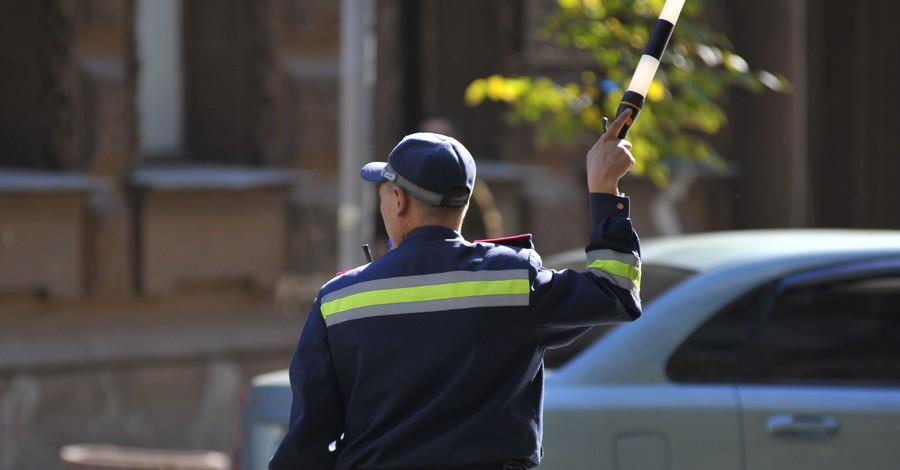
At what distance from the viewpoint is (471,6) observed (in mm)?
11109

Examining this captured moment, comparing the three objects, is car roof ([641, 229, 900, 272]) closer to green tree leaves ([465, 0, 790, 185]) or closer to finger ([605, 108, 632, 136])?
green tree leaves ([465, 0, 790, 185])

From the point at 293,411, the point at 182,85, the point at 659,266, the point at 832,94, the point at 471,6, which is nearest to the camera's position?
the point at 293,411

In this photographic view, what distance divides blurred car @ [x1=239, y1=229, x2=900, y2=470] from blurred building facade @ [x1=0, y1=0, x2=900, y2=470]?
9.97 ft

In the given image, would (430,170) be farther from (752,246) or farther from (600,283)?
(752,246)

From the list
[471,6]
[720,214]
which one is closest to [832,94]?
[720,214]

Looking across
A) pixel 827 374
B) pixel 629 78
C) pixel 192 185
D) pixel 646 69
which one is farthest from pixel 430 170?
pixel 192 185

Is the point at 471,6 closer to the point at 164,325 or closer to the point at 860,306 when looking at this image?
the point at 164,325

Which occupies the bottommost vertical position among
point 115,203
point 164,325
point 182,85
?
point 164,325

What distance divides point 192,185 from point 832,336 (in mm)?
5272

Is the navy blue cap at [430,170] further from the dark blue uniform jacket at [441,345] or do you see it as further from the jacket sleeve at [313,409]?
the jacket sleeve at [313,409]

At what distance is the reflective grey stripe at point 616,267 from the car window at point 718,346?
1.61 metres

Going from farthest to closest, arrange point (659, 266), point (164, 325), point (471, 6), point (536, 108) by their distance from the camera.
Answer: point (471, 6), point (164, 325), point (536, 108), point (659, 266)

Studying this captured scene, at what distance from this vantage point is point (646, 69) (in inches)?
122

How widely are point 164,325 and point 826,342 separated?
5417mm
